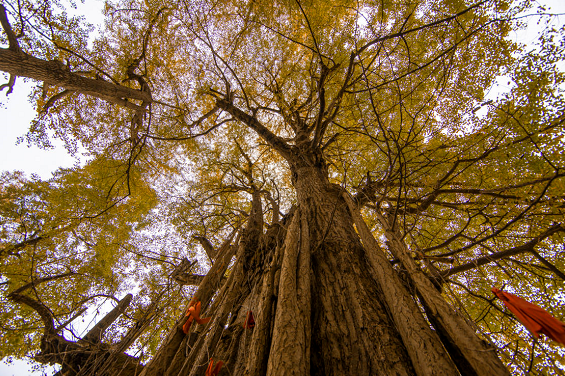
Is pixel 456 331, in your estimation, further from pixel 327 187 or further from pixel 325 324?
pixel 327 187

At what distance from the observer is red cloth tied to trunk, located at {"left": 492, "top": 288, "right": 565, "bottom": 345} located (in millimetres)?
1010

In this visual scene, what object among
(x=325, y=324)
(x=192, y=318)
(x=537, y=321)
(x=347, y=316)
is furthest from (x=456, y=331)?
(x=192, y=318)

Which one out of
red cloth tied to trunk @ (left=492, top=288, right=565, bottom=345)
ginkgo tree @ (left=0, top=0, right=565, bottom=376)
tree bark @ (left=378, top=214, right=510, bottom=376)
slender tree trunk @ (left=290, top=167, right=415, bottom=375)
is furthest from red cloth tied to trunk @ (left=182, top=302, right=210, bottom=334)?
red cloth tied to trunk @ (left=492, top=288, right=565, bottom=345)

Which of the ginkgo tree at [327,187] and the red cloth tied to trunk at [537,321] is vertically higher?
the ginkgo tree at [327,187]

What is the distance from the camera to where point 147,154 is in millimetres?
6289

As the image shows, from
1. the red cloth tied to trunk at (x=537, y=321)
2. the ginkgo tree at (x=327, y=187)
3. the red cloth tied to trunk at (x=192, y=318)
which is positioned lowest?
the red cloth tied to trunk at (x=192, y=318)

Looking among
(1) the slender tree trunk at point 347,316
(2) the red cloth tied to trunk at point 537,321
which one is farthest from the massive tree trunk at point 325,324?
(2) the red cloth tied to trunk at point 537,321

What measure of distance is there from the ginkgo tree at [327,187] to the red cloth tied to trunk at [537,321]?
153mm

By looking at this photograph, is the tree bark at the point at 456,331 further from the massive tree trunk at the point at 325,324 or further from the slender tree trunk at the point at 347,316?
the slender tree trunk at the point at 347,316

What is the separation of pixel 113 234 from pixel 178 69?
5507mm

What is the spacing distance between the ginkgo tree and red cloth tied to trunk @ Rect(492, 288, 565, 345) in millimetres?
153

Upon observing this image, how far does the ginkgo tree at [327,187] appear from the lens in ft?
4.76

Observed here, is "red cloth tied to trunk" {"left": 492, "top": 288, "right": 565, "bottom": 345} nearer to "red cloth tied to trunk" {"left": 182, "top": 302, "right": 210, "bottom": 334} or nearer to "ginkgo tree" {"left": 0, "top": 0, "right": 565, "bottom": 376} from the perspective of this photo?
"ginkgo tree" {"left": 0, "top": 0, "right": 565, "bottom": 376}

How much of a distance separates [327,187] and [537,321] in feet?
7.68
